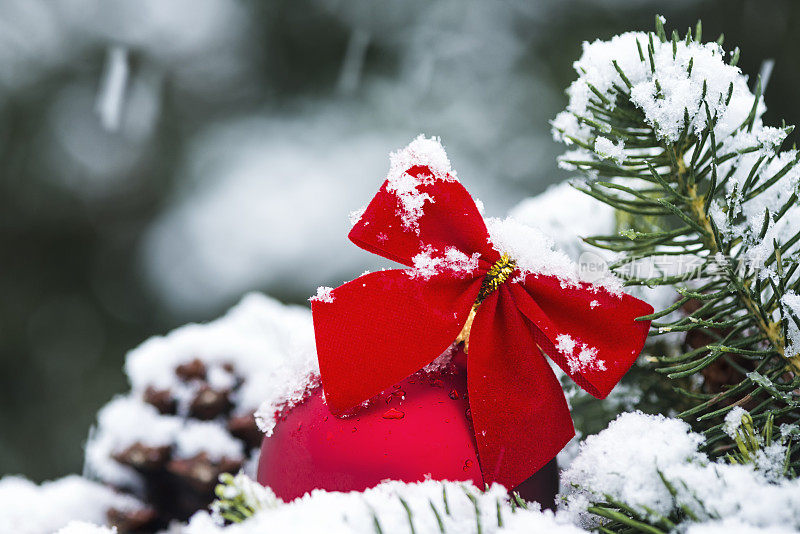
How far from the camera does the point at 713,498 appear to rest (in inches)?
10.5

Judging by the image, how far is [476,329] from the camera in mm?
372

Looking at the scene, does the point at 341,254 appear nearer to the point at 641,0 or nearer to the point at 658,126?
the point at 641,0

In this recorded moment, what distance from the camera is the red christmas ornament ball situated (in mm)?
346

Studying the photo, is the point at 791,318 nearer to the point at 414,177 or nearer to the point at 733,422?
the point at 733,422

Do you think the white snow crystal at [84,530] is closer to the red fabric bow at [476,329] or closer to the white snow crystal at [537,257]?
the red fabric bow at [476,329]

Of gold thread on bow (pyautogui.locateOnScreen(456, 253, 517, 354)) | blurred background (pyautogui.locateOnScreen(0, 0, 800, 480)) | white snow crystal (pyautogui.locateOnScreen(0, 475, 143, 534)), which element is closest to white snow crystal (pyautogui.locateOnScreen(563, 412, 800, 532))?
gold thread on bow (pyautogui.locateOnScreen(456, 253, 517, 354))

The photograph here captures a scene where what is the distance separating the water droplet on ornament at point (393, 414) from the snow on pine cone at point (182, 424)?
175 mm

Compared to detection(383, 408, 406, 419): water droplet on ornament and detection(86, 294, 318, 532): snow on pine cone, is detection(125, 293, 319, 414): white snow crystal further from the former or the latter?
detection(383, 408, 406, 419): water droplet on ornament

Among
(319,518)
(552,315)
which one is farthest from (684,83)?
(319,518)

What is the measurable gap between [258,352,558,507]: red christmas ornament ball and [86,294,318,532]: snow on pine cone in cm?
15

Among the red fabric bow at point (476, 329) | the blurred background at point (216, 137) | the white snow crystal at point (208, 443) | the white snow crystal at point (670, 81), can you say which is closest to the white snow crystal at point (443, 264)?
the red fabric bow at point (476, 329)

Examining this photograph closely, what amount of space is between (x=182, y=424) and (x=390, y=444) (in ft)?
0.96

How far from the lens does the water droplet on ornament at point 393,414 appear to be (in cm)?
36

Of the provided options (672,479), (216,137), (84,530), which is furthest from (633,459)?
(216,137)
